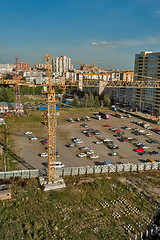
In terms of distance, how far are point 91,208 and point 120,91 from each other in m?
41.0

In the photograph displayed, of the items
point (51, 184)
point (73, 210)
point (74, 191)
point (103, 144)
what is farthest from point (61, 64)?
point (73, 210)

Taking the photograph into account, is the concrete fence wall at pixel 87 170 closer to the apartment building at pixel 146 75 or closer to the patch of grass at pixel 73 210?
the patch of grass at pixel 73 210

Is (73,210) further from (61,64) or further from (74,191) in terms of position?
(61,64)

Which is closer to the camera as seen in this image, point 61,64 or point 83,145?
point 83,145

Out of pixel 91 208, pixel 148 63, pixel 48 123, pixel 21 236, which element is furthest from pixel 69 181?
pixel 148 63

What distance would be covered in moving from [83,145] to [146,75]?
25592 millimetres

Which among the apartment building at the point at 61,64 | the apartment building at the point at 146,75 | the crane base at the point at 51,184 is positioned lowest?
the crane base at the point at 51,184

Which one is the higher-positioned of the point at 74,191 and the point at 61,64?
the point at 61,64

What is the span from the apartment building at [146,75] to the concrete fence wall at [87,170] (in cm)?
2344

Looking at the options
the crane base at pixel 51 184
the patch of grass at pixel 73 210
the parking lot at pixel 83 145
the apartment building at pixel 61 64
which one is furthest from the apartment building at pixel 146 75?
the apartment building at pixel 61 64

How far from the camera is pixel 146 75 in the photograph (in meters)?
40.4

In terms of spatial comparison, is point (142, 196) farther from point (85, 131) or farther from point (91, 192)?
point (85, 131)

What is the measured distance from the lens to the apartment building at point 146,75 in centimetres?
3778

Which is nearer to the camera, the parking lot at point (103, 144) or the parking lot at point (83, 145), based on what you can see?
the parking lot at point (83, 145)
